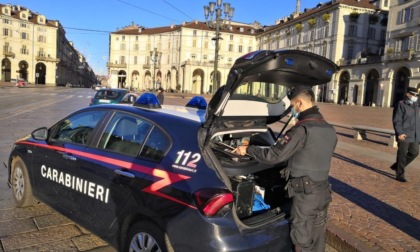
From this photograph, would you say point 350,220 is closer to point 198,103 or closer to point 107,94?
point 198,103

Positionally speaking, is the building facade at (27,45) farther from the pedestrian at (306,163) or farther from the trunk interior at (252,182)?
the pedestrian at (306,163)

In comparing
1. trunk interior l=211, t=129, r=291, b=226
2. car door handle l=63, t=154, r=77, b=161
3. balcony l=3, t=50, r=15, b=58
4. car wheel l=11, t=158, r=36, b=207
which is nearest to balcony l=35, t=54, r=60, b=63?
balcony l=3, t=50, r=15, b=58

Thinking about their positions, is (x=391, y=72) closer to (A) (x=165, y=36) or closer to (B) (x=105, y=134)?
(B) (x=105, y=134)

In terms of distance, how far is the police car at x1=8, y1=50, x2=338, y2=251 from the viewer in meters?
2.61

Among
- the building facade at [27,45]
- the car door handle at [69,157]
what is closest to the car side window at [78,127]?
the car door handle at [69,157]

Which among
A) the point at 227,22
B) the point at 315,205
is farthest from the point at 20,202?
the point at 227,22

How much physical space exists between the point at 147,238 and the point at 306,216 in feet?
4.14

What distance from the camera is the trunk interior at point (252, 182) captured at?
288 cm

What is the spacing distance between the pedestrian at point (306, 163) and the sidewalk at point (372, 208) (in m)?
1.28

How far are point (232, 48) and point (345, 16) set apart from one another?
40.3 meters

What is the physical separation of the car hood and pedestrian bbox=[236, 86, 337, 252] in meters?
0.28

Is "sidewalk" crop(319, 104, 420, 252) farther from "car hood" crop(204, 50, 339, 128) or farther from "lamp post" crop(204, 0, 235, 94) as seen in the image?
"lamp post" crop(204, 0, 235, 94)

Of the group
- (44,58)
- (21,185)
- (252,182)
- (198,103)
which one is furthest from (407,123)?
(44,58)

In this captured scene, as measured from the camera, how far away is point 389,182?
6.80 m
